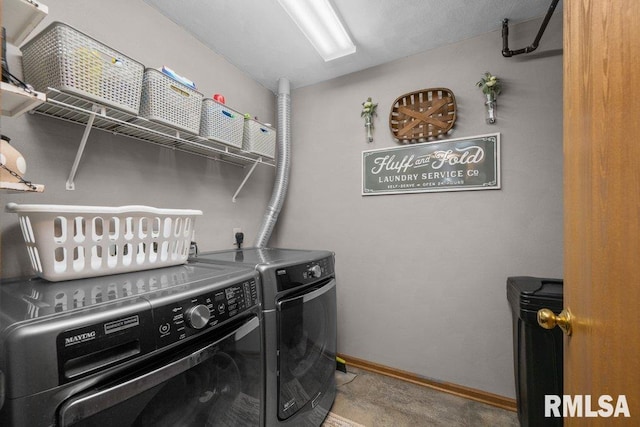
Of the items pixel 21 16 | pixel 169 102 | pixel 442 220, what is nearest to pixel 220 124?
pixel 169 102

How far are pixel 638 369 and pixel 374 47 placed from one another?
2.20m

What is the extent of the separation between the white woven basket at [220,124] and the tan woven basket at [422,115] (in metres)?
1.20

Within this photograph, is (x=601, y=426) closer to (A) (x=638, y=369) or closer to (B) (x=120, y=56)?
(A) (x=638, y=369)

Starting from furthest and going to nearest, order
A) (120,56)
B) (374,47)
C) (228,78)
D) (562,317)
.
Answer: (228,78) → (374,47) → (120,56) → (562,317)

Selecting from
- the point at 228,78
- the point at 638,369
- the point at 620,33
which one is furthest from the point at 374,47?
the point at 638,369

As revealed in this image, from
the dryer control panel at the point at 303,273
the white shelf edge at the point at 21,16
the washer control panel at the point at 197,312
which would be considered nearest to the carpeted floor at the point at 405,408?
the dryer control panel at the point at 303,273

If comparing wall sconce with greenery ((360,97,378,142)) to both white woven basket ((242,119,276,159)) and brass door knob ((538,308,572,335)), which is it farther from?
brass door knob ((538,308,572,335))

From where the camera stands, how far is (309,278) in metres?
1.50

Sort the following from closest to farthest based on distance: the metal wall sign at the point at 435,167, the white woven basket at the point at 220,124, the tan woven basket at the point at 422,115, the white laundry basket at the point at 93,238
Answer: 1. the white laundry basket at the point at 93,238
2. the white woven basket at the point at 220,124
3. the metal wall sign at the point at 435,167
4. the tan woven basket at the point at 422,115

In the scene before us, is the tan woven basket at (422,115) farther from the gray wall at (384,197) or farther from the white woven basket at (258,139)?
the white woven basket at (258,139)

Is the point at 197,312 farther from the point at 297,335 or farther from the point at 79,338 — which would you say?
the point at 297,335

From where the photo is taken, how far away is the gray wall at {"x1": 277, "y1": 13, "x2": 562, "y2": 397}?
175cm

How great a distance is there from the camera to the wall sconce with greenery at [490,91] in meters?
1.82

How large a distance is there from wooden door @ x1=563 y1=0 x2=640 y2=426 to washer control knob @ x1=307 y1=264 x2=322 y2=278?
107 cm
